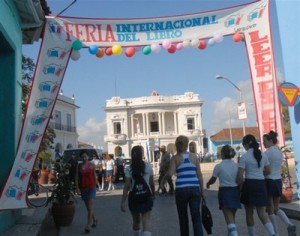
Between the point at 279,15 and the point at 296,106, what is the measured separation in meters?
2.57

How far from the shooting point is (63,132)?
167ft

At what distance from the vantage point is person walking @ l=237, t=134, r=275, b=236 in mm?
6566

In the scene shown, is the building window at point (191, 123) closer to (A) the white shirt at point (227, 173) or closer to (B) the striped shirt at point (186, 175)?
(A) the white shirt at point (227, 173)

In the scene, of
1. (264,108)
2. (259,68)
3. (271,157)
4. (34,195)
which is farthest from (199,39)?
(34,195)

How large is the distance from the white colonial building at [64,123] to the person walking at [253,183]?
139 feet

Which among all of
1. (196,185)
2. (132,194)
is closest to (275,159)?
(196,185)

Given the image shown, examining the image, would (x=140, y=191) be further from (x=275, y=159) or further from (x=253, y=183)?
(x=275, y=159)

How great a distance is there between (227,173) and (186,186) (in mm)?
680

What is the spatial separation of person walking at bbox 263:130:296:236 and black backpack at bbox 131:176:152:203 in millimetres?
2226

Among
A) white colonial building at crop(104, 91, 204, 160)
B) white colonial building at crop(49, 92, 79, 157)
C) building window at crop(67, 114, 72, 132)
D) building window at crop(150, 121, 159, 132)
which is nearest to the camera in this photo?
white colonial building at crop(49, 92, 79, 157)

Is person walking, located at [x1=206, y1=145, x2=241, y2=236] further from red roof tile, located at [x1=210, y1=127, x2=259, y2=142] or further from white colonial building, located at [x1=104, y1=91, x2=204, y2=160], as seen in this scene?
white colonial building, located at [x1=104, y1=91, x2=204, y2=160]

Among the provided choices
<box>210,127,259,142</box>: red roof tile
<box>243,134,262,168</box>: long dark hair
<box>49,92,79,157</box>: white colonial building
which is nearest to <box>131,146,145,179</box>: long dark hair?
<box>243,134,262,168</box>: long dark hair

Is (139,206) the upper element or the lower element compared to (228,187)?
lower

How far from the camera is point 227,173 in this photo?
255 inches
